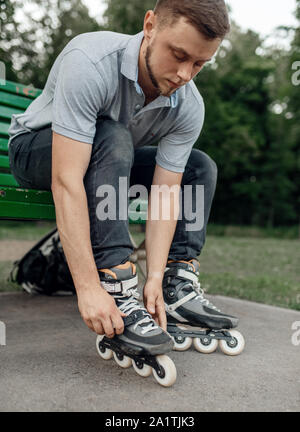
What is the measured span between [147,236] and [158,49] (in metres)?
0.76

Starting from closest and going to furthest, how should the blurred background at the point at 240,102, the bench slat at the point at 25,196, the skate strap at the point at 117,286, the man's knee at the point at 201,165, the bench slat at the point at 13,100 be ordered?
the skate strap at the point at 117,286
the bench slat at the point at 25,196
the man's knee at the point at 201,165
the bench slat at the point at 13,100
the blurred background at the point at 240,102

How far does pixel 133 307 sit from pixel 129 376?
24cm

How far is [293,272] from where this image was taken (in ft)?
15.8

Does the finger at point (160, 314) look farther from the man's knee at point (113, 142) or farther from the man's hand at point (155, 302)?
the man's knee at point (113, 142)

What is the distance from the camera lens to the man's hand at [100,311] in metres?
1.40

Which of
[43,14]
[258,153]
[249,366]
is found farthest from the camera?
[258,153]

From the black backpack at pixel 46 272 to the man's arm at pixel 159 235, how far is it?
3.32 ft

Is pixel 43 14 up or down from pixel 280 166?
up

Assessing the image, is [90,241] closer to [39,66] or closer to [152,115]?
[152,115]

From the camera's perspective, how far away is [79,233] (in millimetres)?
1443

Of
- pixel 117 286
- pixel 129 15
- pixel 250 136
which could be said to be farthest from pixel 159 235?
pixel 250 136

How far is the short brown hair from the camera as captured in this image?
4.66ft

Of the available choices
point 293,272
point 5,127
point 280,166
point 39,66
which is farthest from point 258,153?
point 5,127
